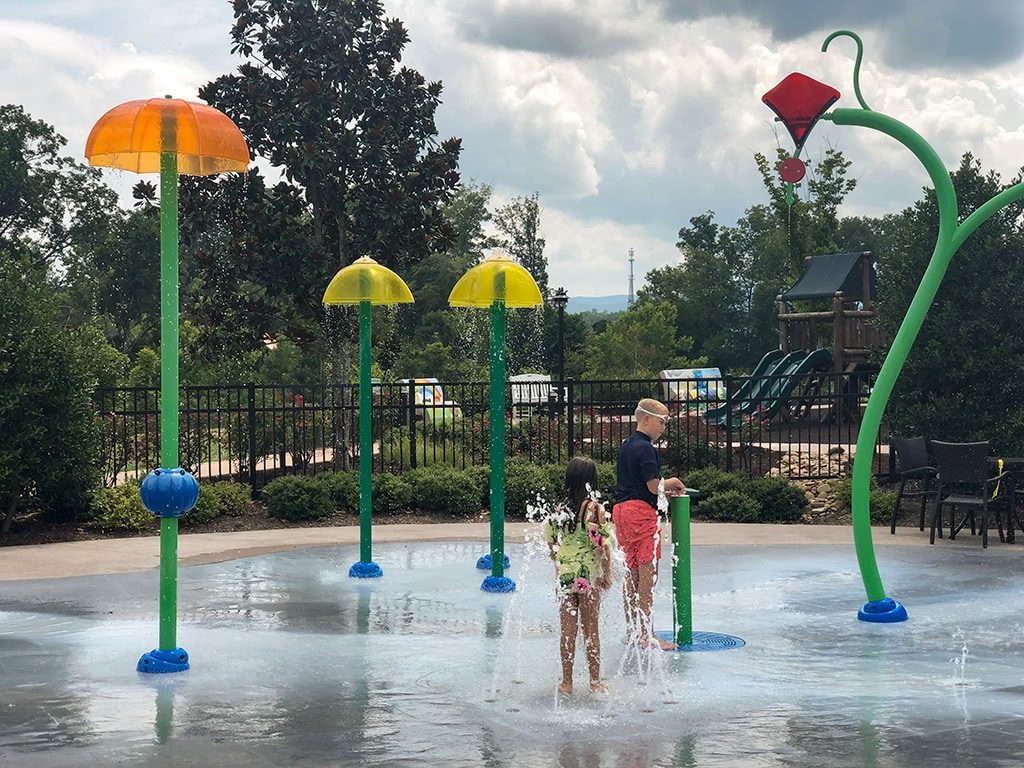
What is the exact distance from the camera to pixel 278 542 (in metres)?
13.7

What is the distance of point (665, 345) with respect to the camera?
45.4 meters

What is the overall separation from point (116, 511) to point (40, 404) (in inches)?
60.1

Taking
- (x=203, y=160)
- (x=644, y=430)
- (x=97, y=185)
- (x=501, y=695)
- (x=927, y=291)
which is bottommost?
(x=501, y=695)

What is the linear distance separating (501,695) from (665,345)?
38961 mm

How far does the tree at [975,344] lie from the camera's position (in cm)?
1562

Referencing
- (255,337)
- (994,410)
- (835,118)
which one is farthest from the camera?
(255,337)

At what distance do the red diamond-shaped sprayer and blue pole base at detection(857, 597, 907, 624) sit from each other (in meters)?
3.57

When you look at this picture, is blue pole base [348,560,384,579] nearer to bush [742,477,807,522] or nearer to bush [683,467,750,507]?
bush [683,467,750,507]

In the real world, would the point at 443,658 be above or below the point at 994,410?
below

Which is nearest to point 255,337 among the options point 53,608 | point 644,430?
point 53,608

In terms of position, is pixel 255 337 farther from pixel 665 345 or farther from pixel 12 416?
pixel 665 345

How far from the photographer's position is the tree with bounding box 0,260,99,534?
13398 mm

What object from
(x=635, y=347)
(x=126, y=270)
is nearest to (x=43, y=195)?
(x=126, y=270)

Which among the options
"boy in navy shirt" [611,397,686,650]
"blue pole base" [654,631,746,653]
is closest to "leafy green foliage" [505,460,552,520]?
"blue pole base" [654,631,746,653]
